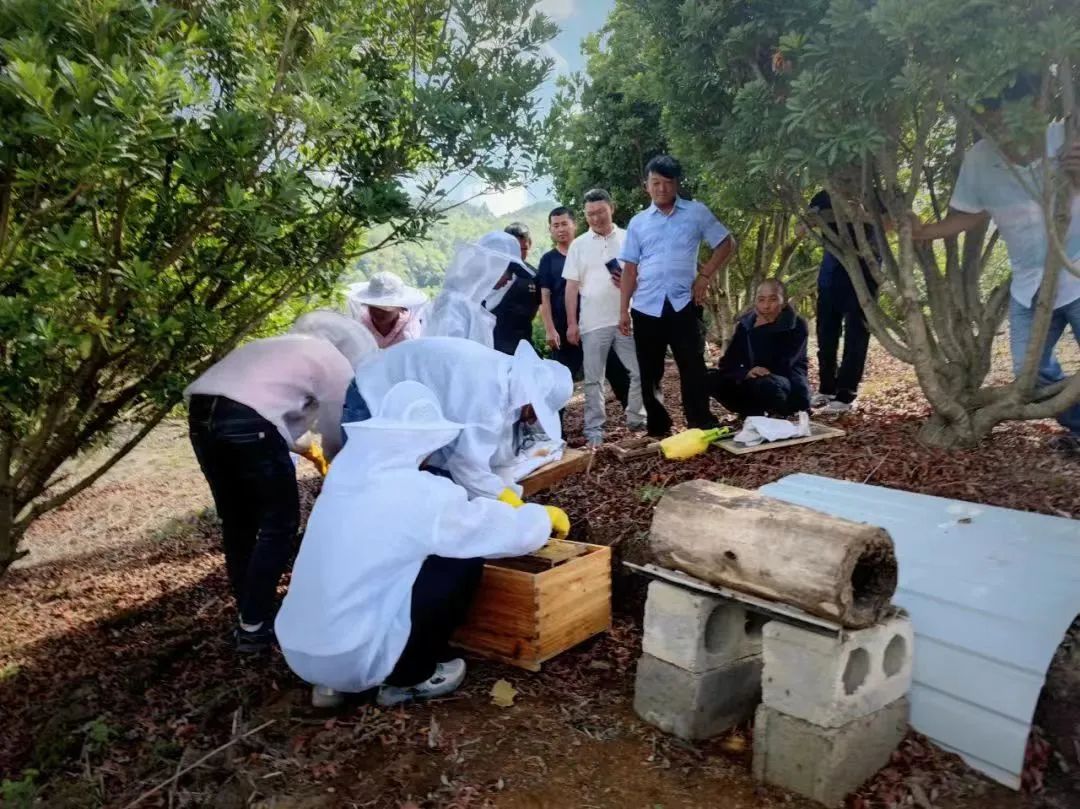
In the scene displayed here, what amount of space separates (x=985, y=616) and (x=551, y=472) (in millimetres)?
2243

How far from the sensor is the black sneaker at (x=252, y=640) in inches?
152

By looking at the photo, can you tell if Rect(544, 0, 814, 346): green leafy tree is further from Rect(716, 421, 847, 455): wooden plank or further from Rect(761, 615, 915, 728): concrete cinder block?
Rect(761, 615, 915, 728): concrete cinder block

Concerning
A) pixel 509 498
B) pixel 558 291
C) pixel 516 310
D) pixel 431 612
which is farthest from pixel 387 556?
pixel 558 291

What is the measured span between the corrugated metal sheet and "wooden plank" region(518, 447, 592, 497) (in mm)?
1608


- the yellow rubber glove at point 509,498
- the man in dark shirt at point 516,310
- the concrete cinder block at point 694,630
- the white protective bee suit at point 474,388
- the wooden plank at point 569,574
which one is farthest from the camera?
the man in dark shirt at point 516,310

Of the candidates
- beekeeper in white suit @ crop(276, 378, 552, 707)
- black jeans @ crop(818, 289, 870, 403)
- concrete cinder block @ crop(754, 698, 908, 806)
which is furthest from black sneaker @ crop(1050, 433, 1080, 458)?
beekeeper in white suit @ crop(276, 378, 552, 707)

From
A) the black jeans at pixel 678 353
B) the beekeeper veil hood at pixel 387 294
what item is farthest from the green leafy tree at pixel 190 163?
the black jeans at pixel 678 353

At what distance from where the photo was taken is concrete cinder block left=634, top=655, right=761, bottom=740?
115 inches

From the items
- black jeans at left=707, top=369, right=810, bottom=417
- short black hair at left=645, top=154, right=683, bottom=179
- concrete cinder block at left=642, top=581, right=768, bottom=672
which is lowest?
concrete cinder block at left=642, top=581, right=768, bottom=672

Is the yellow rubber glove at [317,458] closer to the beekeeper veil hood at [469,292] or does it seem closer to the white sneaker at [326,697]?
the beekeeper veil hood at [469,292]

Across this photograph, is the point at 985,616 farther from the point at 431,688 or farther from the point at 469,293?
the point at 469,293

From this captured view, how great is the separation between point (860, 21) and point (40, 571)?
7145mm

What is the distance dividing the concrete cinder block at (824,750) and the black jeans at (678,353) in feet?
10.1

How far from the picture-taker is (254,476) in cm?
373
